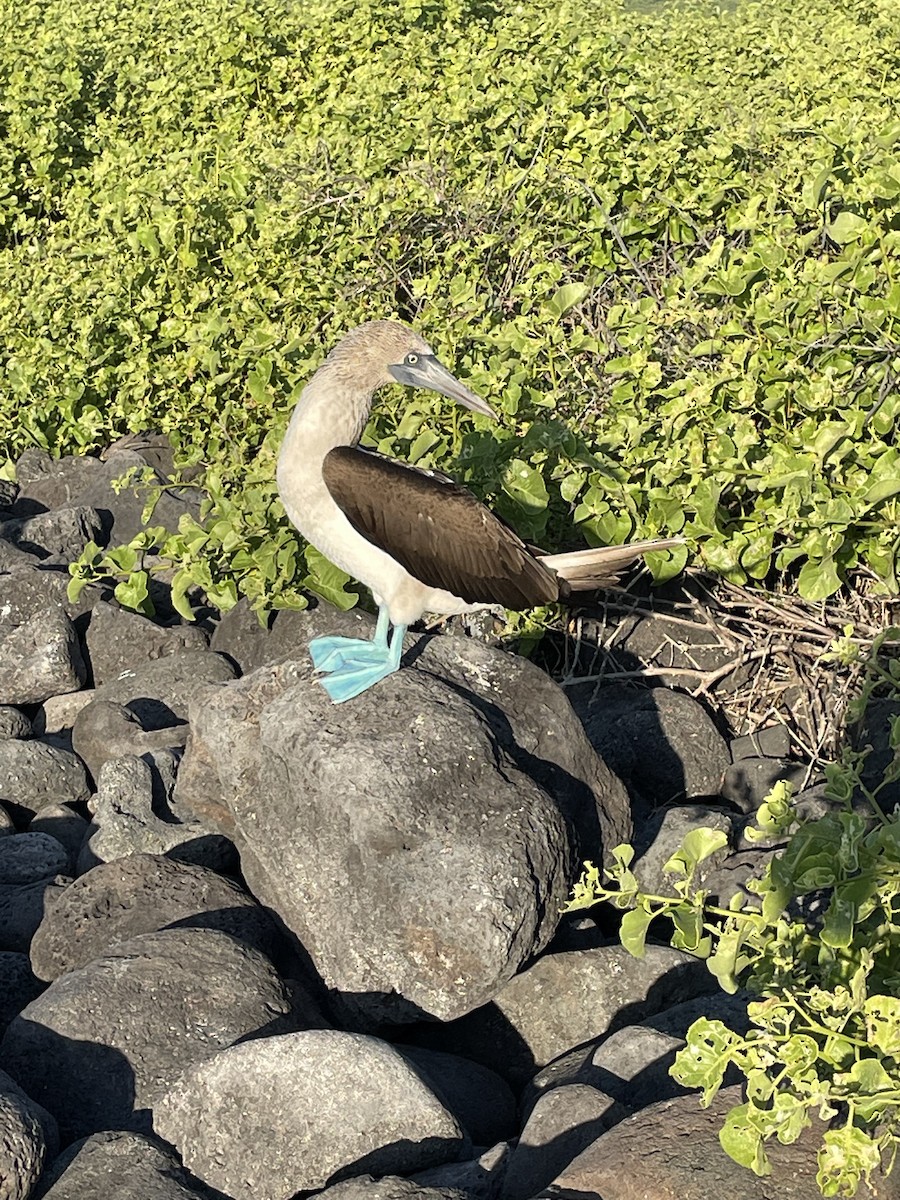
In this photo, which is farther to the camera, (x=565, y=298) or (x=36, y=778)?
(x=565, y=298)

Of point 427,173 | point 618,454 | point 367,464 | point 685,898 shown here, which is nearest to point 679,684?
point 618,454

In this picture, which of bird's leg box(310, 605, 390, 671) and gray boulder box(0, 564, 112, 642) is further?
gray boulder box(0, 564, 112, 642)

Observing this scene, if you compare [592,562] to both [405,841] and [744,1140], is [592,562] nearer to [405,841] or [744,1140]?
[405,841]

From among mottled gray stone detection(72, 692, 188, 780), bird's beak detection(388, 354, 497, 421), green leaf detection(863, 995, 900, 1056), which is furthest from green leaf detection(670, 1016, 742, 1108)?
mottled gray stone detection(72, 692, 188, 780)

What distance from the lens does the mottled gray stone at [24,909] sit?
5102 mm

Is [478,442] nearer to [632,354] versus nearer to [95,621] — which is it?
[632,354]

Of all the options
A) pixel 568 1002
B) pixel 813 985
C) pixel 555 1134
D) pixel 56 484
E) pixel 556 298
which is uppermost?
pixel 556 298

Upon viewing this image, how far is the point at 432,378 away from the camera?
4992 millimetres

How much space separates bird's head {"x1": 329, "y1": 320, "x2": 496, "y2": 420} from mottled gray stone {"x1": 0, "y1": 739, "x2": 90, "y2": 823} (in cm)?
206

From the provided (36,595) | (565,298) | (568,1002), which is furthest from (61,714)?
(568,1002)

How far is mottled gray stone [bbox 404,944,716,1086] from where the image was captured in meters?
4.48

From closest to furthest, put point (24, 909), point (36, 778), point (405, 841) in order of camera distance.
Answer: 1. point (405, 841)
2. point (24, 909)
3. point (36, 778)

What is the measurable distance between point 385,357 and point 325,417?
27 centimetres

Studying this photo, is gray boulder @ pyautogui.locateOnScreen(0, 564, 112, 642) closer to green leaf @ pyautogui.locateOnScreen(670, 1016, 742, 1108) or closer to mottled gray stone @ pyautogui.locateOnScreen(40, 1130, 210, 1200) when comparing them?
mottled gray stone @ pyautogui.locateOnScreen(40, 1130, 210, 1200)
